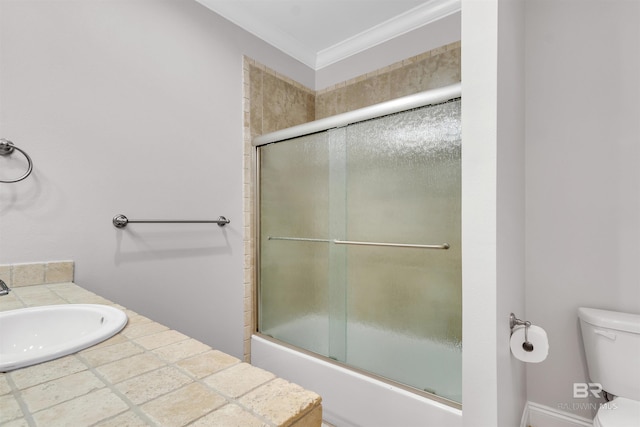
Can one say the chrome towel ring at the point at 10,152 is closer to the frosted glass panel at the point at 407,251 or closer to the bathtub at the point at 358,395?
the frosted glass panel at the point at 407,251

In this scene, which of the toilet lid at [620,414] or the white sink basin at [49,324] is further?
Answer: the toilet lid at [620,414]

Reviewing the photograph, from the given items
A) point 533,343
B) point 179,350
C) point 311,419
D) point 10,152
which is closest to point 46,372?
point 179,350

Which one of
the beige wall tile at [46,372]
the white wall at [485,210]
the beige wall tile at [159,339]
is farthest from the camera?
the white wall at [485,210]

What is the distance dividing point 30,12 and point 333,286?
175 cm

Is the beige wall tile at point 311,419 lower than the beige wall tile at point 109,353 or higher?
lower

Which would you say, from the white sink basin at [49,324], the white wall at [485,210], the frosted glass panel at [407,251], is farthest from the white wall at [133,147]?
the white wall at [485,210]

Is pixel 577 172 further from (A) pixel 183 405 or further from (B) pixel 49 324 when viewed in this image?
(B) pixel 49 324

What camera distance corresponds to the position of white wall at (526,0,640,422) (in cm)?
133

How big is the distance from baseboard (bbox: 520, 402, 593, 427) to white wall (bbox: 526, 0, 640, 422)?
36mm

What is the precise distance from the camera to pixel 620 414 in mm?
1079

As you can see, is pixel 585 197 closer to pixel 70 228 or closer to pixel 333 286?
pixel 333 286

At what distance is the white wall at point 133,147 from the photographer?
1.19 meters

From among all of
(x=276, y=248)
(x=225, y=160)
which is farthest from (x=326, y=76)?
(x=276, y=248)

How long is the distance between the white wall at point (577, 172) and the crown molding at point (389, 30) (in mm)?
512
